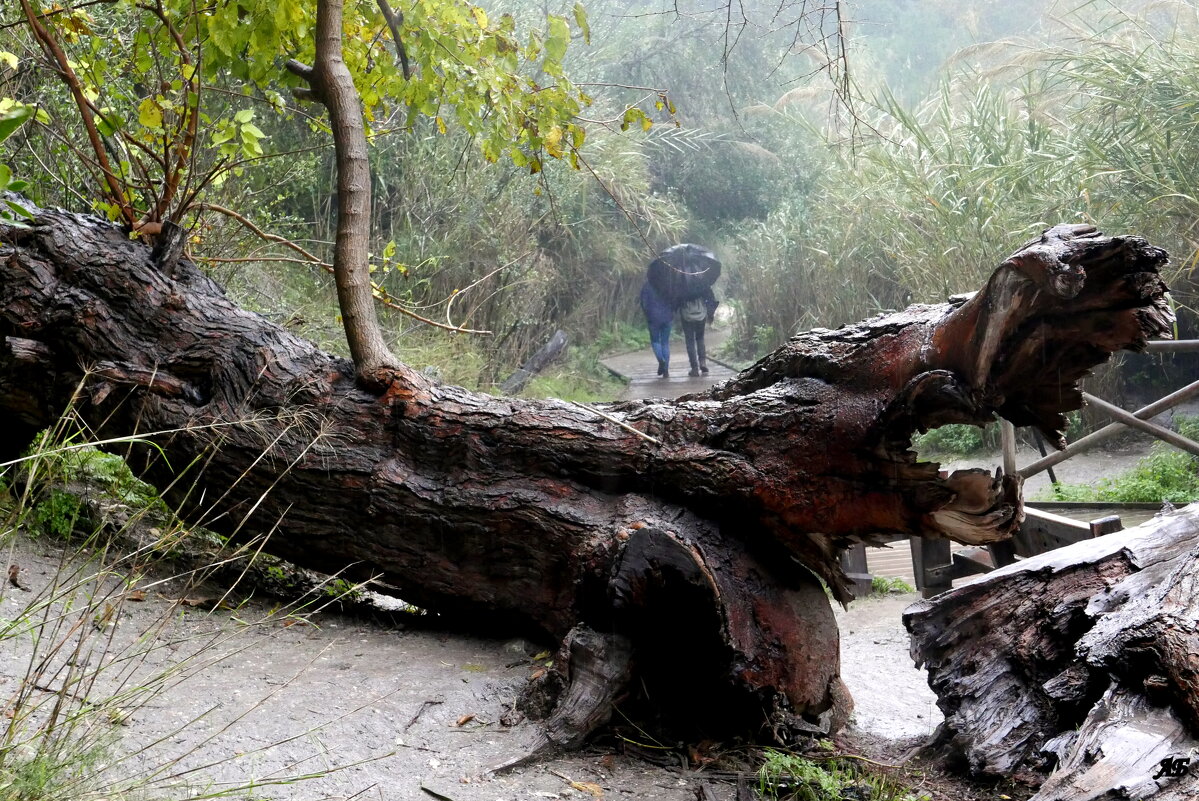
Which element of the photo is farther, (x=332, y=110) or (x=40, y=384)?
(x=332, y=110)

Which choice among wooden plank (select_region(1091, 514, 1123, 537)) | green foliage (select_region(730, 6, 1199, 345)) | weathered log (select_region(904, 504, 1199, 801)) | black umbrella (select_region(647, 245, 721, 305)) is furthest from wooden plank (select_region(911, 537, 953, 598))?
black umbrella (select_region(647, 245, 721, 305))

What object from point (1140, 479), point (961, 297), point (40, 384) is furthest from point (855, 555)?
point (40, 384)

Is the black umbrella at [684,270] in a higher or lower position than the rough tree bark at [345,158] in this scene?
higher

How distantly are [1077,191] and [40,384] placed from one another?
839 centimetres

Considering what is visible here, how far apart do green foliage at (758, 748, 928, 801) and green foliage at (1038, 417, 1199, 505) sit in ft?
16.4

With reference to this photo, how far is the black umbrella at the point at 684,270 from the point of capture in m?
10.0

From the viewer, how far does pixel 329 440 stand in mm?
3879

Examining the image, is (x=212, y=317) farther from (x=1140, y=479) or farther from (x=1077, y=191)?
(x=1077, y=191)

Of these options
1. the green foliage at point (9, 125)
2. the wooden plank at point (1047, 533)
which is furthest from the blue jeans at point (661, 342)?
the green foliage at point (9, 125)

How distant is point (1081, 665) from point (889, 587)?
3782mm

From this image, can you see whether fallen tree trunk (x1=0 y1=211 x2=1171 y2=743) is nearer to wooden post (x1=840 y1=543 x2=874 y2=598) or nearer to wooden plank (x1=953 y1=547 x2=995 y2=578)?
wooden plank (x1=953 y1=547 x2=995 y2=578)

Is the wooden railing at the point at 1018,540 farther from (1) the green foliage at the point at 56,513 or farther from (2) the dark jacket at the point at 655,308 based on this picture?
(2) the dark jacket at the point at 655,308

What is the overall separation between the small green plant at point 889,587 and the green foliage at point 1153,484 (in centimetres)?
172

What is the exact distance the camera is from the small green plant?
6.38m
